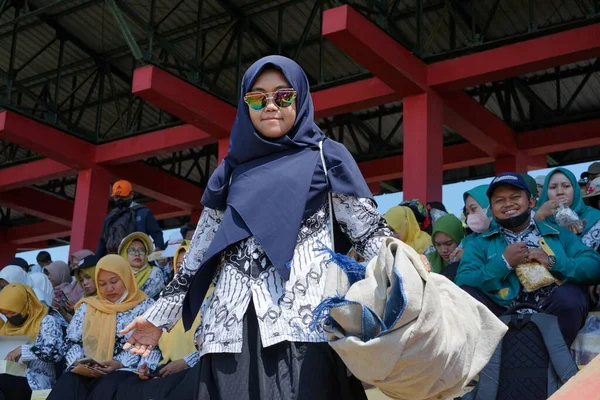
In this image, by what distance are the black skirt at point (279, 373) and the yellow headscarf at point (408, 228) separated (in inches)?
134

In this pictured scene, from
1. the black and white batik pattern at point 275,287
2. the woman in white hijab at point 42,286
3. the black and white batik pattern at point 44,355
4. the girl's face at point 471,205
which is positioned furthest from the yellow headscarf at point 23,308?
the black and white batik pattern at point 275,287

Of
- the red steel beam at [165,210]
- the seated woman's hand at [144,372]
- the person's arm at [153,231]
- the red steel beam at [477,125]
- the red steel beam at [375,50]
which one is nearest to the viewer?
the seated woman's hand at [144,372]

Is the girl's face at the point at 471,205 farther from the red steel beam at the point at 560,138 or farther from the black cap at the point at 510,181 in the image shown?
the red steel beam at the point at 560,138

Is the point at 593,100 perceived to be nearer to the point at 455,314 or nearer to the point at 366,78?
the point at 366,78

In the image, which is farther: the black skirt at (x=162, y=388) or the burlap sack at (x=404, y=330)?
the black skirt at (x=162, y=388)

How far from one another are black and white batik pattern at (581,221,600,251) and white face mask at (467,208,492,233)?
615 millimetres

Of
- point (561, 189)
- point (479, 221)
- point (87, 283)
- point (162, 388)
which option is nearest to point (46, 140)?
point (87, 283)

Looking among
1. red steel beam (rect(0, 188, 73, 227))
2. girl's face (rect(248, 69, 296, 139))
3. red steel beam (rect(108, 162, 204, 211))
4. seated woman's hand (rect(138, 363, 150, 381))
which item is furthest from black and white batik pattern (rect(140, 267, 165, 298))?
red steel beam (rect(0, 188, 73, 227))

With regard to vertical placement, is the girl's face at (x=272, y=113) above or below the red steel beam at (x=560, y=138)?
below

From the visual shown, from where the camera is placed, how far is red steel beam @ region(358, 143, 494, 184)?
11531mm

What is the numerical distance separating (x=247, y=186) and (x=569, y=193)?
11.2 feet

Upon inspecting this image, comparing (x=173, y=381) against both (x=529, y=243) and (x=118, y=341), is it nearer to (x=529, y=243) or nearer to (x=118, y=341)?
(x=118, y=341)

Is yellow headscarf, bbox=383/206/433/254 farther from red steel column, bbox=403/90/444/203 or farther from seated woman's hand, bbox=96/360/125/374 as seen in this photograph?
red steel column, bbox=403/90/444/203

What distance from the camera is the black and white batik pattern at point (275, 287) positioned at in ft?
7.81
